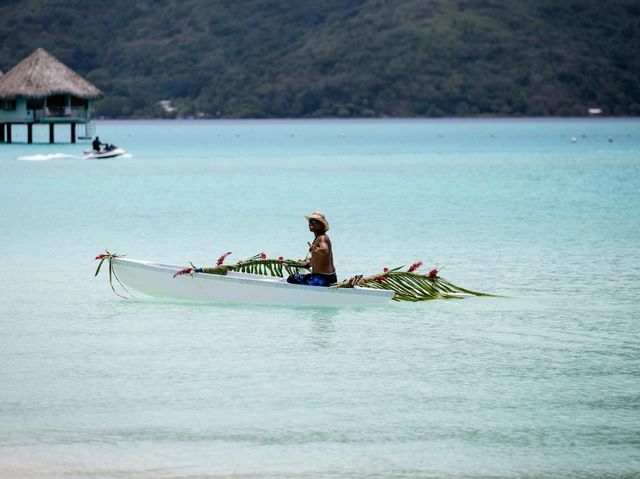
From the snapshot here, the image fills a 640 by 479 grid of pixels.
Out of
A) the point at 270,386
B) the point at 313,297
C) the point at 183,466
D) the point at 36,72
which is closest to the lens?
the point at 183,466

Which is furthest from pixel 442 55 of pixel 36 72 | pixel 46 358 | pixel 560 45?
pixel 46 358

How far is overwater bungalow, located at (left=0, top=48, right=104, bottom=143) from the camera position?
65000 millimetres

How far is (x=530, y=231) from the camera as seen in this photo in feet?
84.7

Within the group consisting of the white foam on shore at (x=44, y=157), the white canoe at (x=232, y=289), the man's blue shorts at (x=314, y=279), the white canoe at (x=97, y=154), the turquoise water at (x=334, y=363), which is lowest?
the white foam on shore at (x=44, y=157)

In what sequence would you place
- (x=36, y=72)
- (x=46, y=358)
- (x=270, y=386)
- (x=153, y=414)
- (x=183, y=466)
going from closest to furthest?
(x=183, y=466) → (x=153, y=414) → (x=270, y=386) → (x=46, y=358) → (x=36, y=72)

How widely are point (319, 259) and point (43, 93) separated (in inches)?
2077

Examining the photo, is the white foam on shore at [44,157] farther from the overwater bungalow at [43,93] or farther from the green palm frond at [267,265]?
the green palm frond at [267,265]

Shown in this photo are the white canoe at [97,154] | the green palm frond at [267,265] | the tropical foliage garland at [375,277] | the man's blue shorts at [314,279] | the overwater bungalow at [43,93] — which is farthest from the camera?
the overwater bungalow at [43,93]

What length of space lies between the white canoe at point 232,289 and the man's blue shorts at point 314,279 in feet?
0.26

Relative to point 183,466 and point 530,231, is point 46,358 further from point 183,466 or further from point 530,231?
point 530,231

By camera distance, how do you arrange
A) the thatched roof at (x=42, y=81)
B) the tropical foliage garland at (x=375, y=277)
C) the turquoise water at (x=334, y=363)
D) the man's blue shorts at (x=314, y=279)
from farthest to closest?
the thatched roof at (x=42, y=81), the tropical foliage garland at (x=375, y=277), the man's blue shorts at (x=314, y=279), the turquoise water at (x=334, y=363)

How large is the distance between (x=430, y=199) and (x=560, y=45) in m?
164

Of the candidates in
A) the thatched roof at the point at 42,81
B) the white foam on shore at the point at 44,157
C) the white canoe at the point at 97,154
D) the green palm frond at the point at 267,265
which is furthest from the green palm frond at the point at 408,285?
the thatched roof at the point at 42,81

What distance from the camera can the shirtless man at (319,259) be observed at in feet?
46.8
